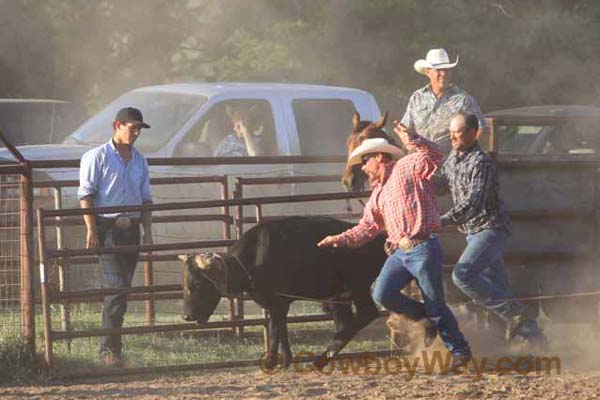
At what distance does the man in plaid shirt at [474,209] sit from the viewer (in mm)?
8750

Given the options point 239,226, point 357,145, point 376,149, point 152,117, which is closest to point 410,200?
point 376,149

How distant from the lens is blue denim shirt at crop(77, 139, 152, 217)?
9.34m

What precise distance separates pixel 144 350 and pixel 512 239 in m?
2.91

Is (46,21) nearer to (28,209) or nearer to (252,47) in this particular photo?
(252,47)

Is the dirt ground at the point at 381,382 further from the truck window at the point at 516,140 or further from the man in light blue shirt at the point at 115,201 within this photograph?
the truck window at the point at 516,140

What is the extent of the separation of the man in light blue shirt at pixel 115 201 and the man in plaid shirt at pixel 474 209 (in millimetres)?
2226

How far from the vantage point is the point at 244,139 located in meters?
12.3

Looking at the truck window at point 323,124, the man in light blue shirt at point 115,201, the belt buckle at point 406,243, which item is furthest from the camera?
the truck window at point 323,124

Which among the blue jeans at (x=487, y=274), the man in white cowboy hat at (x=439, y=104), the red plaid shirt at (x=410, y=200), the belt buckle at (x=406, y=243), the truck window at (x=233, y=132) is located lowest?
the blue jeans at (x=487, y=274)

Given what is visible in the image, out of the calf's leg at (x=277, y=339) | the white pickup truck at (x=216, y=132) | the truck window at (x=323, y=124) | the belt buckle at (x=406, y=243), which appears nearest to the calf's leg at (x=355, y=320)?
the calf's leg at (x=277, y=339)

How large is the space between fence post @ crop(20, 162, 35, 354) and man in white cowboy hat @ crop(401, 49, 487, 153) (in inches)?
108

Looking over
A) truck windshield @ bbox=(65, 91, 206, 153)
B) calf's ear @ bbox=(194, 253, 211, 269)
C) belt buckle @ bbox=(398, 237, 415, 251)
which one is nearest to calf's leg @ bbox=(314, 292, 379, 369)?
belt buckle @ bbox=(398, 237, 415, 251)

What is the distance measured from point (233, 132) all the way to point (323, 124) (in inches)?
39.1

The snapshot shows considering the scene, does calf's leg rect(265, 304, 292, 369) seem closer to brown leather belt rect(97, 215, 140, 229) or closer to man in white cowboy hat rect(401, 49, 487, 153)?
brown leather belt rect(97, 215, 140, 229)
